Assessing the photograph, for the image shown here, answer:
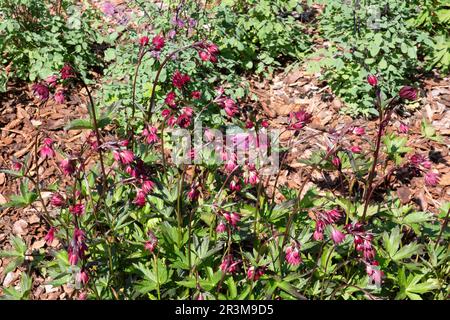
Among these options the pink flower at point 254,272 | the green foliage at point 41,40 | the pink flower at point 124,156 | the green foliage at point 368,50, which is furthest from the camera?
the green foliage at point 41,40

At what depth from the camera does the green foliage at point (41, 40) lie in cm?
496

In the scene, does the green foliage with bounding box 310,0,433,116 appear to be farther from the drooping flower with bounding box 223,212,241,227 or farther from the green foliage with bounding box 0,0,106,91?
the drooping flower with bounding box 223,212,241,227

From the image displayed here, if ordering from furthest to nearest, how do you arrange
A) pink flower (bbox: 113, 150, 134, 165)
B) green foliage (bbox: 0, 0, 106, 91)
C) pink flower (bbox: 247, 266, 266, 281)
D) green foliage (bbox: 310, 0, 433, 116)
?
green foliage (bbox: 0, 0, 106, 91), green foliage (bbox: 310, 0, 433, 116), pink flower (bbox: 247, 266, 266, 281), pink flower (bbox: 113, 150, 134, 165)

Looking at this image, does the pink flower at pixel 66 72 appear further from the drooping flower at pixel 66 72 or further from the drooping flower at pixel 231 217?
the drooping flower at pixel 231 217

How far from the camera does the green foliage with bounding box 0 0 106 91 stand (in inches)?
195

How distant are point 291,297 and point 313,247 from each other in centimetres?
46

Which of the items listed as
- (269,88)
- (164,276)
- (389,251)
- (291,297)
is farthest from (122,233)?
(269,88)

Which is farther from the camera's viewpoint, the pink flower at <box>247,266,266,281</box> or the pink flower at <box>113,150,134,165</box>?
the pink flower at <box>247,266,266,281</box>

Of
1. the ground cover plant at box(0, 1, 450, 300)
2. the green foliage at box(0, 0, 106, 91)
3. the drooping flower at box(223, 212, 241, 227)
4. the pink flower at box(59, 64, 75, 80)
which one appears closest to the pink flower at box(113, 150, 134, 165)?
the ground cover plant at box(0, 1, 450, 300)

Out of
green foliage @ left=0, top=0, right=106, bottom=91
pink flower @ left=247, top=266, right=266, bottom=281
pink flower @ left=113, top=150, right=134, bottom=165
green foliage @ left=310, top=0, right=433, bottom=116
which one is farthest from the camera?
green foliage @ left=0, top=0, right=106, bottom=91

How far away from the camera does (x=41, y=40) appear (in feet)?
16.4

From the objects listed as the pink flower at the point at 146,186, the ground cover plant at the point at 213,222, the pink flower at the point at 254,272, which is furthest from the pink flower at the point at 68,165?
the pink flower at the point at 254,272

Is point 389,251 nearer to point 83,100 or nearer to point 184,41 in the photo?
point 184,41

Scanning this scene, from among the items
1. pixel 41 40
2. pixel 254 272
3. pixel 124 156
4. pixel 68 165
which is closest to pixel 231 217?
pixel 254 272
